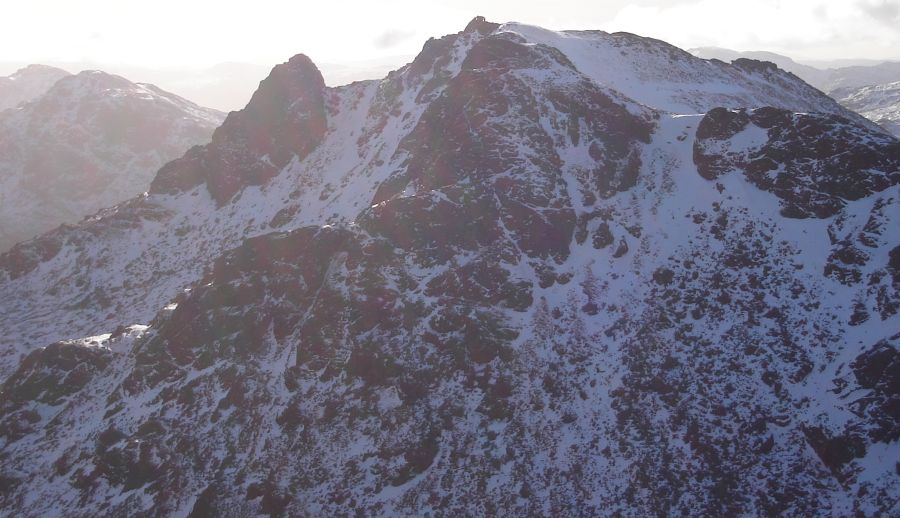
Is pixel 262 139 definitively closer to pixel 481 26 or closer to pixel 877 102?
pixel 481 26

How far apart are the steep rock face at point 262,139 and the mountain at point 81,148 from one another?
56934mm

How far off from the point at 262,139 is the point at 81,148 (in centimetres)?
8469

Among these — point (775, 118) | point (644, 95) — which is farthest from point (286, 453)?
point (644, 95)

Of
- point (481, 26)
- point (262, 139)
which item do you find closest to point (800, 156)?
point (481, 26)

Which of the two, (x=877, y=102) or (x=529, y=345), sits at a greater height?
(x=877, y=102)

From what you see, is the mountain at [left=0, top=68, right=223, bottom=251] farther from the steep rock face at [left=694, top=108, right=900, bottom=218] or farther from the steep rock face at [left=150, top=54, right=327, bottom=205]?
the steep rock face at [left=694, top=108, right=900, bottom=218]

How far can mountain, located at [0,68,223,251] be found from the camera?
416 feet

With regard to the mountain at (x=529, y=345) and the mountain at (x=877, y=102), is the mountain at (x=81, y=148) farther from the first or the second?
the mountain at (x=877, y=102)

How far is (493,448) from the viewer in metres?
37.9

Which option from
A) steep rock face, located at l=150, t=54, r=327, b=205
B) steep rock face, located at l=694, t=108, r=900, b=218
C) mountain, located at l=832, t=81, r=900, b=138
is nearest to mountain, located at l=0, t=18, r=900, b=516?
steep rock face, located at l=694, t=108, r=900, b=218

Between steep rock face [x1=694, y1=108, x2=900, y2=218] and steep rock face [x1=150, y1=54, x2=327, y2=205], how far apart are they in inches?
1836

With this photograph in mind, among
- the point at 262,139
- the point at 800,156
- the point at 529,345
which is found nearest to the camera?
the point at 529,345

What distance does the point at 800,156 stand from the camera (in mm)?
47250

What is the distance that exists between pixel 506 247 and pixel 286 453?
2175cm
